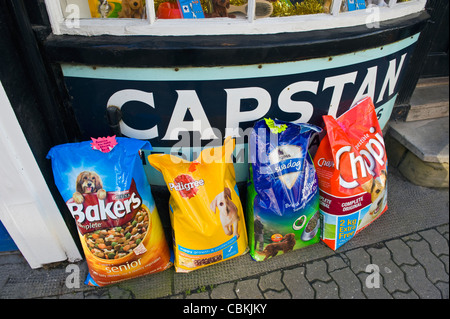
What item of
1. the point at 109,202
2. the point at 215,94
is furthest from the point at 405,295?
the point at 109,202

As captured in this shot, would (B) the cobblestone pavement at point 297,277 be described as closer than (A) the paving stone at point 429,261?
Yes

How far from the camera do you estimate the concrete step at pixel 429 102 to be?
2.58 meters

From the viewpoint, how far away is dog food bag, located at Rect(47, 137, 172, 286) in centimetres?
146

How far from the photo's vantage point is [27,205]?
1521 millimetres

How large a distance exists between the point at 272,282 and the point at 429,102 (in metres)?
2.04

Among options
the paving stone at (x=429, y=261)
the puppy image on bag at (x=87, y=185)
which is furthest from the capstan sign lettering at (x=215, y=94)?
the paving stone at (x=429, y=261)

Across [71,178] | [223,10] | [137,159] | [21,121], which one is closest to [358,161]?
[223,10]

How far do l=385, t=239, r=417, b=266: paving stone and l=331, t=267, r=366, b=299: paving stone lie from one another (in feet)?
1.05

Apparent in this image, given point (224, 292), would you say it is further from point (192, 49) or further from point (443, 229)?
point (443, 229)

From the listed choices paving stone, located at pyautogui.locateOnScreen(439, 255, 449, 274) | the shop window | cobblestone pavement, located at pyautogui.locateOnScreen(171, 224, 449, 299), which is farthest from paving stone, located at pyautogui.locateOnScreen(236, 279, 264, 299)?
the shop window

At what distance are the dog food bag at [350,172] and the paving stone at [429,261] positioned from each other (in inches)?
13.7

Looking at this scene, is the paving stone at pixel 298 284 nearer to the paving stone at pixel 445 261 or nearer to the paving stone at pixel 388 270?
the paving stone at pixel 388 270

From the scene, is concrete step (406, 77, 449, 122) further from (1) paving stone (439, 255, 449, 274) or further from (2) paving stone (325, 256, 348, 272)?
(2) paving stone (325, 256, 348, 272)
